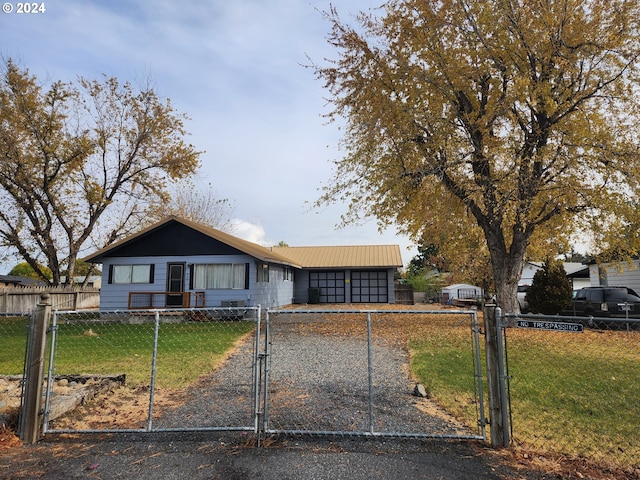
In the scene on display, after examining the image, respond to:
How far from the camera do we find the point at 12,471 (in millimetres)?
3525

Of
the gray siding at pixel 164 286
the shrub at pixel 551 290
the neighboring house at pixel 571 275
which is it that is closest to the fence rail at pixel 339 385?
the gray siding at pixel 164 286

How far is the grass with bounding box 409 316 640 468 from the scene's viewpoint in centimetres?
422

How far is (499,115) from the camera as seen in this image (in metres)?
13.0

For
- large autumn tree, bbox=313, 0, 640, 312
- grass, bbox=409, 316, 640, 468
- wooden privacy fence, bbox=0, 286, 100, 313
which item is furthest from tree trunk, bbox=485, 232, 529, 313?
wooden privacy fence, bbox=0, 286, 100, 313

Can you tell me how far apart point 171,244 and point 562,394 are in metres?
16.2

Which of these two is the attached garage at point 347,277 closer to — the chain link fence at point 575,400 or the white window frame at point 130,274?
the white window frame at point 130,274

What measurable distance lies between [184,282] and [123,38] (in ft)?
37.0

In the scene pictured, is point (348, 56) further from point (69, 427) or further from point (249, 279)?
point (69, 427)

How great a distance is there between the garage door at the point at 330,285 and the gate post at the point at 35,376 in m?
23.8

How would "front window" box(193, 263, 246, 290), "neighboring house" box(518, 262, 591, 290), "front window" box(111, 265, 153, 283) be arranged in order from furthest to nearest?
"neighboring house" box(518, 262, 591, 290), "front window" box(111, 265, 153, 283), "front window" box(193, 263, 246, 290)

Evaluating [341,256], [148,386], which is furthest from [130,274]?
[341,256]

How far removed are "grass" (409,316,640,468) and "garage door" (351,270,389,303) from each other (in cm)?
1717

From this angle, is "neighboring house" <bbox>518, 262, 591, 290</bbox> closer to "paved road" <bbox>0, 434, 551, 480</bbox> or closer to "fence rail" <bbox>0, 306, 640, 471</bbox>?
"fence rail" <bbox>0, 306, 640, 471</bbox>

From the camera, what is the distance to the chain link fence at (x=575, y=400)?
4004 mm
